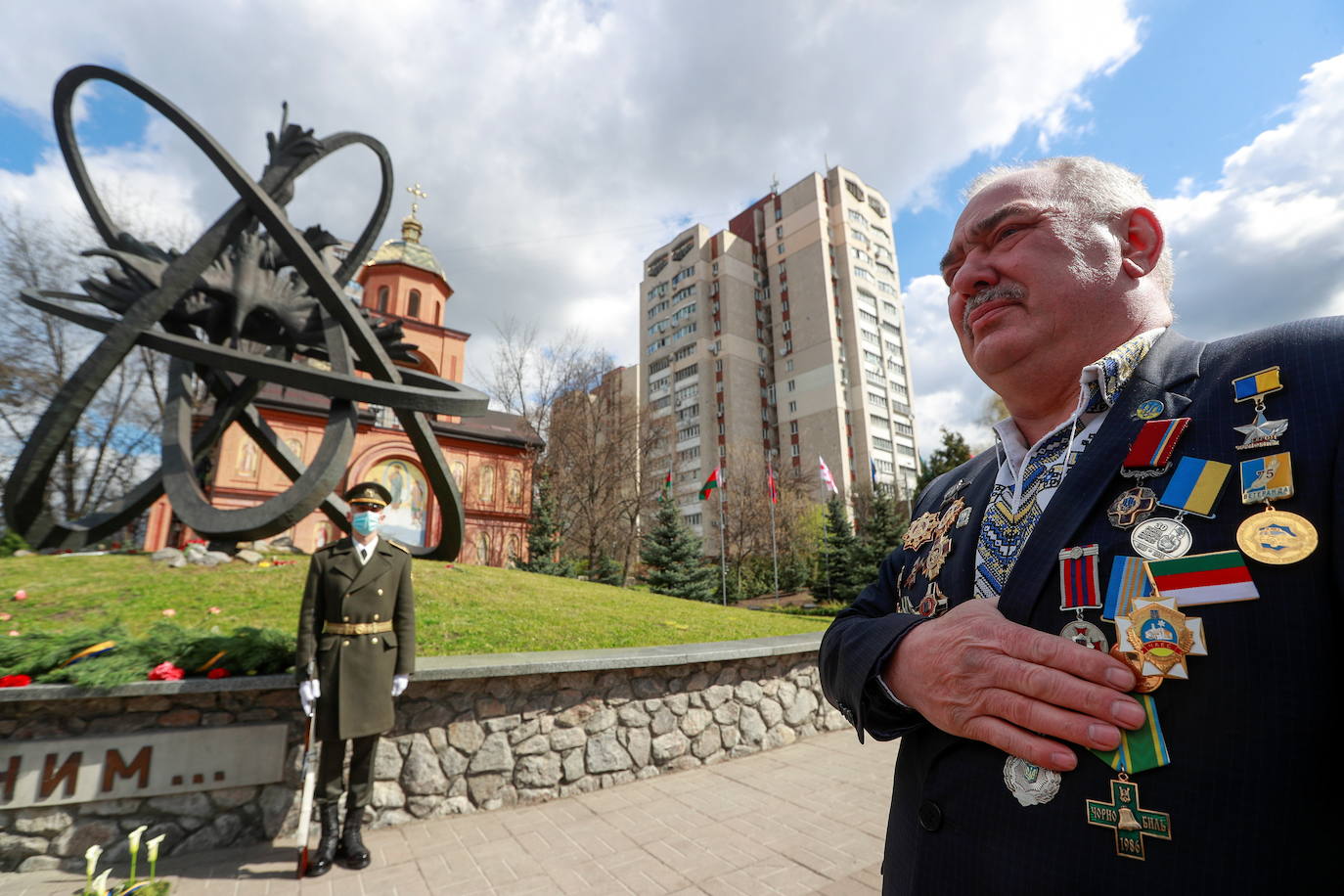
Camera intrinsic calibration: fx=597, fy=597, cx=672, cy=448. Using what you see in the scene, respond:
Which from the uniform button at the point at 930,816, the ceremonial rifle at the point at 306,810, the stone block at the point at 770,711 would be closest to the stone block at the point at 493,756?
the ceremonial rifle at the point at 306,810

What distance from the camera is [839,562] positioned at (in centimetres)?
2655

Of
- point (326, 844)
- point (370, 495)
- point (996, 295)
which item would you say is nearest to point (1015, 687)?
point (996, 295)

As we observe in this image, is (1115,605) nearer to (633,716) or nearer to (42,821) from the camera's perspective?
(633,716)

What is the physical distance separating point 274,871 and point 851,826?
13.4 feet

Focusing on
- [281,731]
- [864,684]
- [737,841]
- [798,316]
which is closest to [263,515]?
[281,731]

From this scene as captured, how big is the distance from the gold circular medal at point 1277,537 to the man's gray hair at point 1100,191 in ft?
2.42

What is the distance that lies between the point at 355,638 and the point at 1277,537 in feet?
16.2

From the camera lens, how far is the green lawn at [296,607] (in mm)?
7176

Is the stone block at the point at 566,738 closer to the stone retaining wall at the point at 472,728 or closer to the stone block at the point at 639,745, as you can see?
the stone retaining wall at the point at 472,728

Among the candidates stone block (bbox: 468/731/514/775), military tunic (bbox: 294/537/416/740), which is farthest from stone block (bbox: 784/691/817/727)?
military tunic (bbox: 294/537/416/740)

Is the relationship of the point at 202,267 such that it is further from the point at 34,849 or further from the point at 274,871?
the point at 274,871

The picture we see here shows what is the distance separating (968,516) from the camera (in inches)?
59.5

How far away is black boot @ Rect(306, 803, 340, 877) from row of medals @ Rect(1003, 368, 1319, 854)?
4.68 metres

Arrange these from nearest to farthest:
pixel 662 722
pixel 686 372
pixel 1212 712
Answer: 1. pixel 1212 712
2. pixel 662 722
3. pixel 686 372
